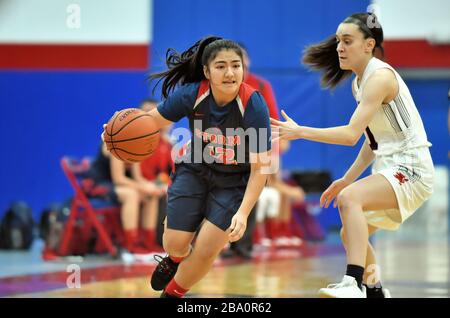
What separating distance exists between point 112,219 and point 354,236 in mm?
4830

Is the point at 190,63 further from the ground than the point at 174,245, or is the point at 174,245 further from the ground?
the point at 190,63

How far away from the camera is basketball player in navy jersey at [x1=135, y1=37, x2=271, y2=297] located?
13.1 feet

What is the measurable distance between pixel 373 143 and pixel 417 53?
878cm

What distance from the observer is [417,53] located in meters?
12.6

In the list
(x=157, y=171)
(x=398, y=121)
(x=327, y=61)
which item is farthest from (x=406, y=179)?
→ (x=157, y=171)

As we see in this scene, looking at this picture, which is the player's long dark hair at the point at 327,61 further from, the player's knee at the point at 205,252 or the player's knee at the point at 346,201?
the player's knee at the point at 205,252

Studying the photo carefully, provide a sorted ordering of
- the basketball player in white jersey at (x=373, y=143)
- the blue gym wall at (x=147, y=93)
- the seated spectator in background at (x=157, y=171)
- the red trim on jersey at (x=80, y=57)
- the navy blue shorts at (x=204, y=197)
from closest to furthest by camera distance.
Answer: the basketball player in white jersey at (x=373, y=143), the navy blue shorts at (x=204, y=197), the seated spectator in background at (x=157, y=171), the blue gym wall at (x=147, y=93), the red trim on jersey at (x=80, y=57)

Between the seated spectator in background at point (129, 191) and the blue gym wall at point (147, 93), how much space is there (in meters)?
3.94

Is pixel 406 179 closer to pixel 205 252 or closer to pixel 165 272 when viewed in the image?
pixel 205 252

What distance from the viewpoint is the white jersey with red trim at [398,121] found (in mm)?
4125

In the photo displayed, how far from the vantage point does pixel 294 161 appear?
12328mm

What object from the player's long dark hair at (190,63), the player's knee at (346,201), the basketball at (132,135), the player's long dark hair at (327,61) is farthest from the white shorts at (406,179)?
the basketball at (132,135)

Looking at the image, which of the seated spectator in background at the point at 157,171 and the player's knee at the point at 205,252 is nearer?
the player's knee at the point at 205,252
